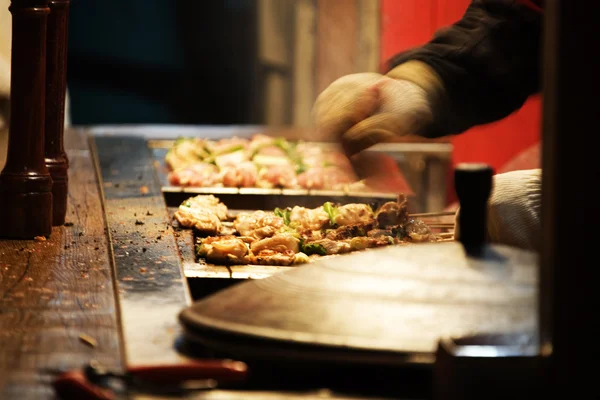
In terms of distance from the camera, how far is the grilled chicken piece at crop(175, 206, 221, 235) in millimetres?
2764

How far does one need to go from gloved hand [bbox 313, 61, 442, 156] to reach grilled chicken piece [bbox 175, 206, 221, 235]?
1.68 feet

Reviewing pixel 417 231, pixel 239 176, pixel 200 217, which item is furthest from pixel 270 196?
pixel 417 231

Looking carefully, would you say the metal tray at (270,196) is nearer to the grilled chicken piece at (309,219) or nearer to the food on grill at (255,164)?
the food on grill at (255,164)

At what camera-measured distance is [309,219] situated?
2.91 m

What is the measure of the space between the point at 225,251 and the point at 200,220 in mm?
451

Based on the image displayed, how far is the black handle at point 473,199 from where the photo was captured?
1.42 m

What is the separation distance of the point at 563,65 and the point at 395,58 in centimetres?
190

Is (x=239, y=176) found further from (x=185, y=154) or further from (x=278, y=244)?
(x=278, y=244)

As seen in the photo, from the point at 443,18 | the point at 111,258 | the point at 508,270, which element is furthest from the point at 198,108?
the point at 508,270

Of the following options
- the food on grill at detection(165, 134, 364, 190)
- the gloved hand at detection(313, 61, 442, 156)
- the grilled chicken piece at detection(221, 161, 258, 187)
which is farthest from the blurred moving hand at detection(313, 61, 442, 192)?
the grilled chicken piece at detection(221, 161, 258, 187)

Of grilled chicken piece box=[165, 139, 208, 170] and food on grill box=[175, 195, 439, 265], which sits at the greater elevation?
grilled chicken piece box=[165, 139, 208, 170]

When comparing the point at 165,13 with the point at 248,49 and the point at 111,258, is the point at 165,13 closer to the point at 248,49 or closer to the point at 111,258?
the point at 248,49

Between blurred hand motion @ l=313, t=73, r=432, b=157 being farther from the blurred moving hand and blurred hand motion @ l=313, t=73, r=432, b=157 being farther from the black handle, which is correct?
the black handle

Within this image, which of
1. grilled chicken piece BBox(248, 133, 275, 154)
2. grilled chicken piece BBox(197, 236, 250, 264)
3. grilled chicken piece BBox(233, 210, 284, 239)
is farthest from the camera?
grilled chicken piece BBox(248, 133, 275, 154)
